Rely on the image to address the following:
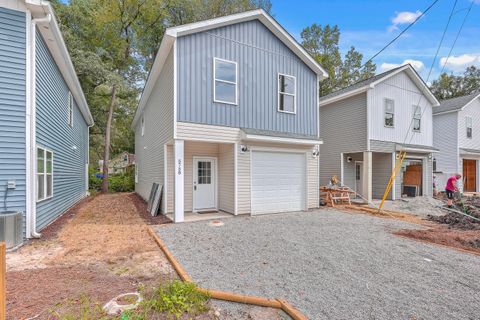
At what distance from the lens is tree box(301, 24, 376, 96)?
25.9 meters

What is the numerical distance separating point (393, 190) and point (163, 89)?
12.7 metres

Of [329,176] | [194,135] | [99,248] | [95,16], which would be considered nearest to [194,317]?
[99,248]

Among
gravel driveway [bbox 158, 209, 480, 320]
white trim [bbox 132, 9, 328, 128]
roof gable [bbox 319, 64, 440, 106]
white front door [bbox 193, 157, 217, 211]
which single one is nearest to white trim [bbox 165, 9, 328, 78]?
white trim [bbox 132, 9, 328, 128]

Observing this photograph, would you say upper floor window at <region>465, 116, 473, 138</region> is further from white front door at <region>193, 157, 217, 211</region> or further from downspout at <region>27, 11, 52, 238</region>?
downspout at <region>27, 11, 52, 238</region>

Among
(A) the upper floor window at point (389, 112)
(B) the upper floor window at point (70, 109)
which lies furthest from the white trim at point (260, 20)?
(B) the upper floor window at point (70, 109)

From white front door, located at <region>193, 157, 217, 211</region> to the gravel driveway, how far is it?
2.32 m

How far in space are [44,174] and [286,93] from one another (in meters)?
8.28

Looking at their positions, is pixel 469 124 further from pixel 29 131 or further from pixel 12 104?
pixel 12 104

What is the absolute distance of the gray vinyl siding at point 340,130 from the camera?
13227mm

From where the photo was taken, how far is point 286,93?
9.91 metres

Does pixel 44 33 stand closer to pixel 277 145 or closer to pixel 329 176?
pixel 277 145

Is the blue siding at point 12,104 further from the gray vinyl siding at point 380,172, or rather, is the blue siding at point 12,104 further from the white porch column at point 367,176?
the gray vinyl siding at point 380,172

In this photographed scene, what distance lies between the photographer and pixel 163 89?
9.29 m

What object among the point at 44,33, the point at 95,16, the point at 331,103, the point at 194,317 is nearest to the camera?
the point at 194,317
